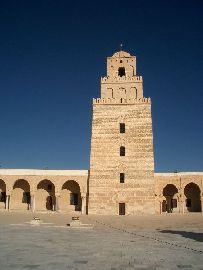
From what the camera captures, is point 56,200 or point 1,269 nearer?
point 1,269

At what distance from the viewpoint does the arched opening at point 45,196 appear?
3083 centimetres

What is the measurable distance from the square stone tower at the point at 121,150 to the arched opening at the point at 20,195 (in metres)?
7.66

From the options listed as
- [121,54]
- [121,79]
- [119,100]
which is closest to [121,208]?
[119,100]

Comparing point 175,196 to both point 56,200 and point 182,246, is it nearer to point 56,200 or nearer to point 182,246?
point 56,200

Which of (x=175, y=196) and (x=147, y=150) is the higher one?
(x=147, y=150)

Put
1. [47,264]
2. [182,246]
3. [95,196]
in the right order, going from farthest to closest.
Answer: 1. [95,196]
2. [182,246]
3. [47,264]

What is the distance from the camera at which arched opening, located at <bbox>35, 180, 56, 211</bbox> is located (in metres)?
30.8

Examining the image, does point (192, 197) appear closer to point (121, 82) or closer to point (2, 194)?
point (121, 82)

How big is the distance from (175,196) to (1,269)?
26891 mm

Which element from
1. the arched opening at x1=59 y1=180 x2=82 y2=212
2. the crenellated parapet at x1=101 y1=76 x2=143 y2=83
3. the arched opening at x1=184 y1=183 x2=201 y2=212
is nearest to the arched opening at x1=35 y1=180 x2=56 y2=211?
the arched opening at x1=59 y1=180 x2=82 y2=212

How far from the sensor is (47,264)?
6.23 metres

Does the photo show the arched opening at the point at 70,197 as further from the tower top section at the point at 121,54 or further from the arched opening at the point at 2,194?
the tower top section at the point at 121,54

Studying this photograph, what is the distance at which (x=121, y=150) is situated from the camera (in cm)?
2850

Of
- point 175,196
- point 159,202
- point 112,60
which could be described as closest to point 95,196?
point 159,202
